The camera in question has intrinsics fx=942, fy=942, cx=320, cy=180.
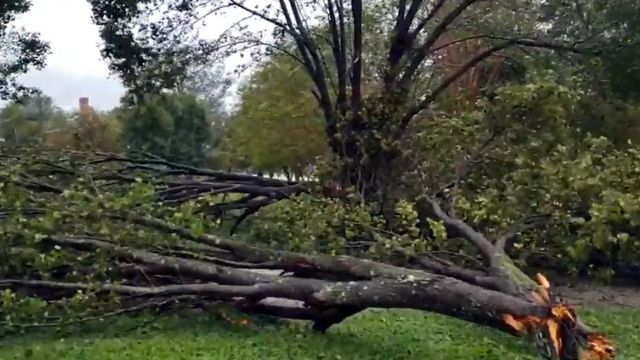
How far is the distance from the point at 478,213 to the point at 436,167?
5.15 feet

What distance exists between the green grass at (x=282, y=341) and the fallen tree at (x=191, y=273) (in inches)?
8.9

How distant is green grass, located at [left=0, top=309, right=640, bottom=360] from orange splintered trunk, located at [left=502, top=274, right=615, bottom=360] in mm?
463

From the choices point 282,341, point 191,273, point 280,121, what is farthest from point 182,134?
point 282,341

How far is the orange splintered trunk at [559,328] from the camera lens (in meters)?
5.91

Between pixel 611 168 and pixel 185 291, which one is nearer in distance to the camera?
pixel 185 291

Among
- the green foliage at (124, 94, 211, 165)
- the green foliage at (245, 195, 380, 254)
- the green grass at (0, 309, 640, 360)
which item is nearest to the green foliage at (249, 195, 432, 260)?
the green foliage at (245, 195, 380, 254)

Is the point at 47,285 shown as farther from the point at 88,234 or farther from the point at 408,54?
the point at 408,54

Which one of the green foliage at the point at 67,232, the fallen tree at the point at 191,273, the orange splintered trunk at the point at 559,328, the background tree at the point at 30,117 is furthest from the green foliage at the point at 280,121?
the orange splintered trunk at the point at 559,328

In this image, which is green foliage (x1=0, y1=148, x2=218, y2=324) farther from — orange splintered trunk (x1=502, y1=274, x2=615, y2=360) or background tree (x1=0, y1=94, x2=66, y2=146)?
background tree (x1=0, y1=94, x2=66, y2=146)

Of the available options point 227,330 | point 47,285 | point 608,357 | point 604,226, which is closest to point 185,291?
point 227,330

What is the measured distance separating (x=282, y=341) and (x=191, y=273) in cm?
90

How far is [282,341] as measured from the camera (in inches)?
275

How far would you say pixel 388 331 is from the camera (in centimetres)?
767

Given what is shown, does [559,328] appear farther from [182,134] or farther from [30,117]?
[30,117]
